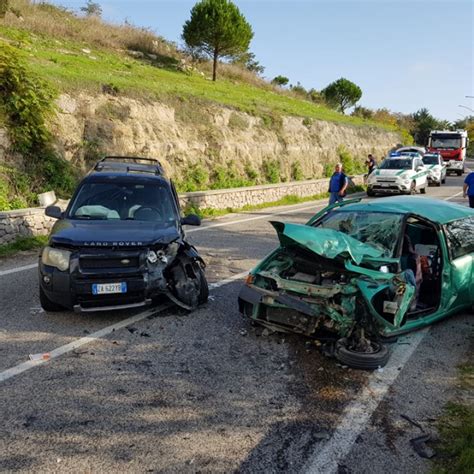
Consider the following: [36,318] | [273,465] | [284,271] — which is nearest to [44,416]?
[273,465]

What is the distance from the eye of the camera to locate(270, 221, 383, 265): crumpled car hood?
15.6ft

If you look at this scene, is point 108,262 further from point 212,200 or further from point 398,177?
point 398,177

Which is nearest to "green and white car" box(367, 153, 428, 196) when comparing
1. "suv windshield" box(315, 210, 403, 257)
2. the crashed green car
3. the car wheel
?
the crashed green car

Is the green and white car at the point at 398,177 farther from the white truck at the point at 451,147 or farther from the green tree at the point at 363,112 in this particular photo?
the green tree at the point at 363,112

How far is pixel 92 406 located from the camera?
12.4ft

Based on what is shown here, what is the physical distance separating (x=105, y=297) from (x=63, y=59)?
689 inches

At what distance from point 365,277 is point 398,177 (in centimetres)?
1833

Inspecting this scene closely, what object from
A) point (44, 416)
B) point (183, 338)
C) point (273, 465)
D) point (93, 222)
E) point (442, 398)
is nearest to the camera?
point (273, 465)

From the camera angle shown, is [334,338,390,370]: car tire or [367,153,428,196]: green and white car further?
[367,153,428,196]: green and white car

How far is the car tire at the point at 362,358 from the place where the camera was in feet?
14.6

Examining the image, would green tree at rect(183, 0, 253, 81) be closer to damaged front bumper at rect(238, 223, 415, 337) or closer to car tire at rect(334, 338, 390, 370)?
damaged front bumper at rect(238, 223, 415, 337)

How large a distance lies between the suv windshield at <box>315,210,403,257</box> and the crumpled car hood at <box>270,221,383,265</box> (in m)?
0.27

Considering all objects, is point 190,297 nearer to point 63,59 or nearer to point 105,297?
point 105,297

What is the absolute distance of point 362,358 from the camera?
14.6 feet
